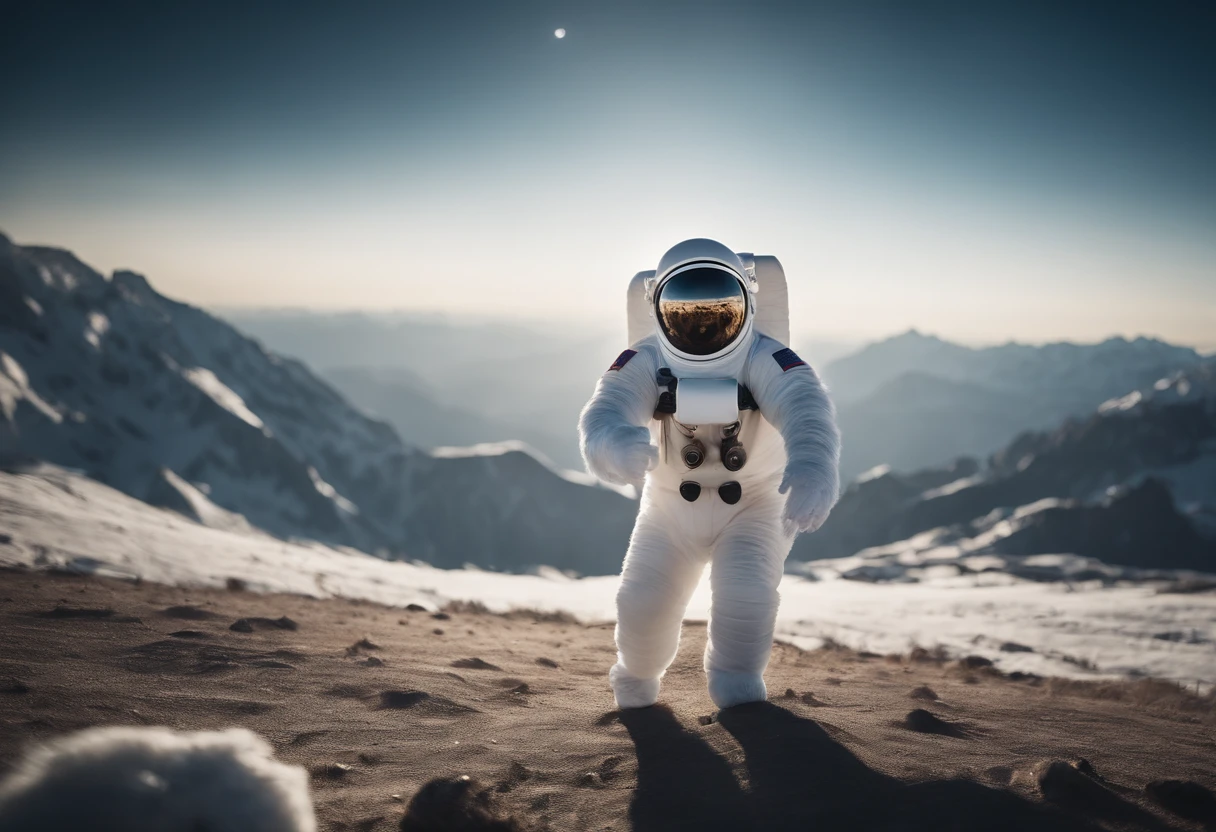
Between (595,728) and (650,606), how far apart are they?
2.79ft

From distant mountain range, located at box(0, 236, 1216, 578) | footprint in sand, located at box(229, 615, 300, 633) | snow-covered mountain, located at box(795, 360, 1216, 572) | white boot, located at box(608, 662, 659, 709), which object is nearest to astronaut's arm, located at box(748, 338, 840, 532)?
white boot, located at box(608, 662, 659, 709)

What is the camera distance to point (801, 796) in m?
2.78

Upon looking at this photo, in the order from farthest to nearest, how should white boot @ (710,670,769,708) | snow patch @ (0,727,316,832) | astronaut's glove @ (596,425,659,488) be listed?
white boot @ (710,670,769,708)
astronaut's glove @ (596,425,659,488)
snow patch @ (0,727,316,832)

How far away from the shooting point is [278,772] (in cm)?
200

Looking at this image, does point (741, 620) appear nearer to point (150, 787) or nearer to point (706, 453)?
point (706, 453)

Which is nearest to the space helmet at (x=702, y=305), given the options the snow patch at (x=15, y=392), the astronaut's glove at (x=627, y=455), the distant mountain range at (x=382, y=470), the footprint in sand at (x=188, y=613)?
the astronaut's glove at (x=627, y=455)

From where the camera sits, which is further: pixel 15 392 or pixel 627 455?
pixel 15 392

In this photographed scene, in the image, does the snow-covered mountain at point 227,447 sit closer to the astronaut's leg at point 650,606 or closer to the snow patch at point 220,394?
the snow patch at point 220,394

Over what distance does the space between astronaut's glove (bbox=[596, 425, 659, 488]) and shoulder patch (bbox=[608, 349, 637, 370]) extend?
656 millimetres

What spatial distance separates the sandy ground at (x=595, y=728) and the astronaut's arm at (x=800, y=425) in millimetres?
1113

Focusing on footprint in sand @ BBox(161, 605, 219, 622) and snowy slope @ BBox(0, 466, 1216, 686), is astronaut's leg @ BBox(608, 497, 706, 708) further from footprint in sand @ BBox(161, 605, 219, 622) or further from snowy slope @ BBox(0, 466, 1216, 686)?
footprint in sand @ BBox(161, 605, 219, 622)

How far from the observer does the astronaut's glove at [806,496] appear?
3682 millimetres

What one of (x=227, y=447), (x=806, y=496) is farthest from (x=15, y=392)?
(x=806, y=496)

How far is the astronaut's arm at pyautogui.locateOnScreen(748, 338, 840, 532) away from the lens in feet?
12.2
